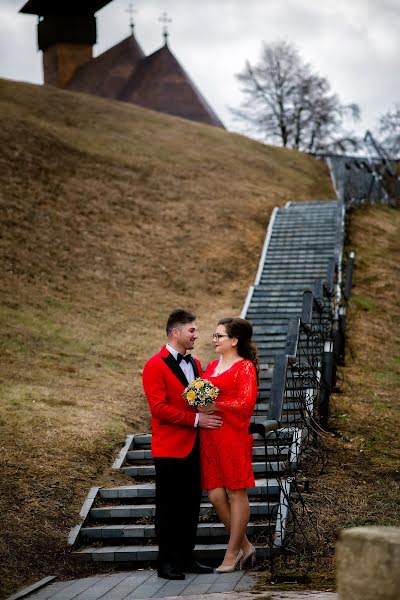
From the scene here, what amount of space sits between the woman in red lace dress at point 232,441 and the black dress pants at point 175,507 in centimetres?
16

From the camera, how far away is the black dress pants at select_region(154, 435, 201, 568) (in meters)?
6.62

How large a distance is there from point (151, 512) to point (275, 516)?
121 cm

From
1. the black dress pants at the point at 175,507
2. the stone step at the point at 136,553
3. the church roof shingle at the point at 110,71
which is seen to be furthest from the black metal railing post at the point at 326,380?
the church roof shingle at the point at 110,71

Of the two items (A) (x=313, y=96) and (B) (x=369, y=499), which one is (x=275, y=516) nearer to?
(B) (x=369, y=499)

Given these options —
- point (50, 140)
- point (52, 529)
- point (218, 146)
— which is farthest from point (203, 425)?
point (218, 146)

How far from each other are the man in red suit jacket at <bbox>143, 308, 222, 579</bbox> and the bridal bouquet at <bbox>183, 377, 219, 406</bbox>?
23 cm

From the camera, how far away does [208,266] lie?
21172mm

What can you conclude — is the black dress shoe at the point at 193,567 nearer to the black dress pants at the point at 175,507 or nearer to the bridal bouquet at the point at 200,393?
the black dress pants at the point at 175,507

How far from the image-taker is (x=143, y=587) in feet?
21.0

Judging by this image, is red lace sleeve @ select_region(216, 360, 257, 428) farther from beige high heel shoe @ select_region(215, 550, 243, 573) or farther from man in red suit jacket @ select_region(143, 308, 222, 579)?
beige high heel shoe @ select_region(215, 550, 243, 573)

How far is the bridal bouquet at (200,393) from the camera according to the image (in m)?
6.36

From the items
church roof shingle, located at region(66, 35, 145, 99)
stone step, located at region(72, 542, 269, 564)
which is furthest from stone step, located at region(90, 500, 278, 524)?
church roof shingle, located at region(66, 35, 145, 99)

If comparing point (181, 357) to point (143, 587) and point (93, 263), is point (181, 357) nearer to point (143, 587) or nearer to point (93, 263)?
point (143, 587)

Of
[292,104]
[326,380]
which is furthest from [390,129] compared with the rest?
[326,380]
